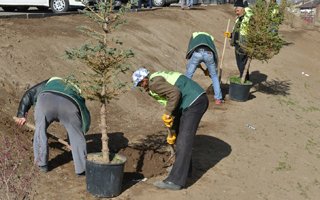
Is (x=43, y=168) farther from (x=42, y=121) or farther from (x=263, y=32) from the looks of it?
(x=263, y=32)

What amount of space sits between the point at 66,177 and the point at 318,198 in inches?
142

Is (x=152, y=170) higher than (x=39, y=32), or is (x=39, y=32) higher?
(x=39, y=32)

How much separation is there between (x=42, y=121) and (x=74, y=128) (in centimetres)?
45

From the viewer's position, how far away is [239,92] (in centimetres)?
1163

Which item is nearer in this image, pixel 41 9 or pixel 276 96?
pixel 276 96

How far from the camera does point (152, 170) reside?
7.30 metres

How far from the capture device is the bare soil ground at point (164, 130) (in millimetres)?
6996

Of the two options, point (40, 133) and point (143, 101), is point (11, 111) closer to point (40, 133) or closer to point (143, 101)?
point (40, 133)

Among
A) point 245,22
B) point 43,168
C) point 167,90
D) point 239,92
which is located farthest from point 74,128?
point 245,22

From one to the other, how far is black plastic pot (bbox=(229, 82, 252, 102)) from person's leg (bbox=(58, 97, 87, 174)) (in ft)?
18.7

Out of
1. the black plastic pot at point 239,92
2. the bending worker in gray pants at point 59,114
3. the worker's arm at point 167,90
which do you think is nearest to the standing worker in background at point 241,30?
the black plastic pot at point 239,92

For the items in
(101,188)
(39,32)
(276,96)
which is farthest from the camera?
(276,96)

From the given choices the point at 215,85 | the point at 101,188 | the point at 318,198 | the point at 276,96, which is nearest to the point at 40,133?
the point at 101,188

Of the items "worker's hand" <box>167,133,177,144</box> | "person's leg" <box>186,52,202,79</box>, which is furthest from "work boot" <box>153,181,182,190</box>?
"person's leg" <box>186,52,202,79</box>
